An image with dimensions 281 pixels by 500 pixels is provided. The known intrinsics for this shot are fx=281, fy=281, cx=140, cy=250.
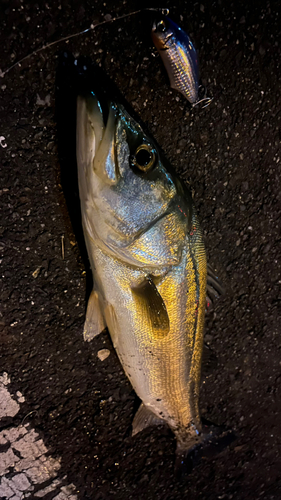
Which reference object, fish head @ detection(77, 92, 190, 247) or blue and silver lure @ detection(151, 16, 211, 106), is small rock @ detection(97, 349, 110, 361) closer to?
fish head @ detection(77, 92, 190, 247)

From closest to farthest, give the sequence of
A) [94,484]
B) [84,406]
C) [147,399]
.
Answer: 1. [147,399]
2. [84,406]
3. [94,484]

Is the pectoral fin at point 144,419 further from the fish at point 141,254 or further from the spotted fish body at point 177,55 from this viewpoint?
the spotted fish body at point 177,55

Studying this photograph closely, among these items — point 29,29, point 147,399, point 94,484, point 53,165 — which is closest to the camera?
point 29,29

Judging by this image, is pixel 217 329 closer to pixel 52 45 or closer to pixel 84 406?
pixel 84 406

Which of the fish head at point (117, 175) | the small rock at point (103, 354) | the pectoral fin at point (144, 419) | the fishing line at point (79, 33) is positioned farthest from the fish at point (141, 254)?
the fishing line at point (79, 33)

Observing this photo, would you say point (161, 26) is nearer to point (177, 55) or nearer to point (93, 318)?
point (177, 55)

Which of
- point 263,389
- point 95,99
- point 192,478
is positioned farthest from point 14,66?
point 192,478
